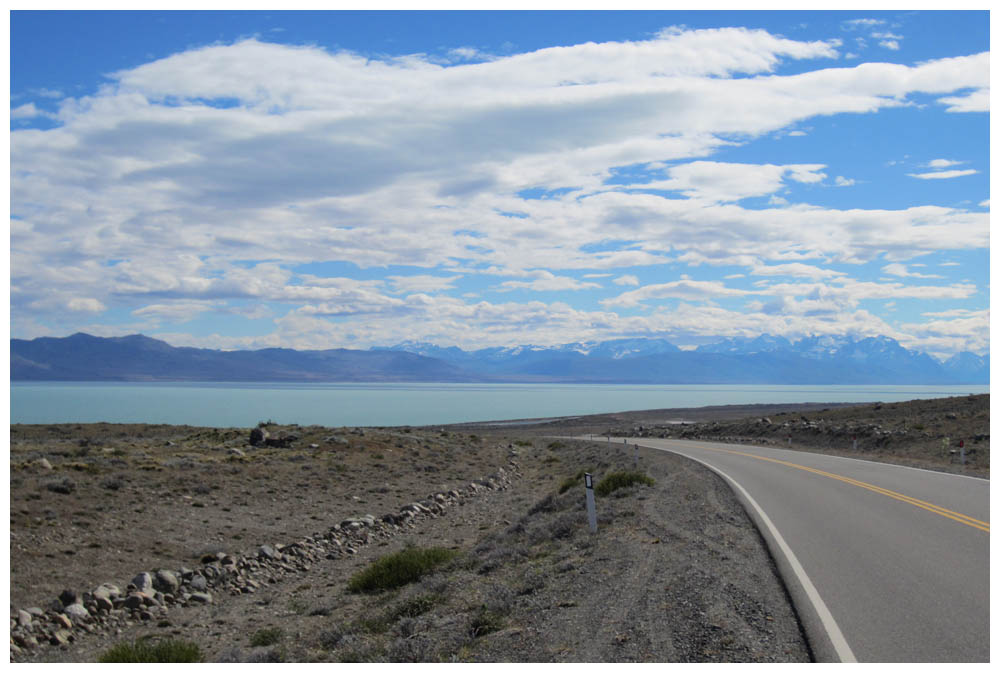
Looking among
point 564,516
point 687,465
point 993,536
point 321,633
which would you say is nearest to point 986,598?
point 993,536

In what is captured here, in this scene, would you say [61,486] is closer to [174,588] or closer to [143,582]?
[143,582]

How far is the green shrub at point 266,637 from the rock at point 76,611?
3.45 meters

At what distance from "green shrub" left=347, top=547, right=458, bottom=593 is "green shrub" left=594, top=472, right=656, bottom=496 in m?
8.42

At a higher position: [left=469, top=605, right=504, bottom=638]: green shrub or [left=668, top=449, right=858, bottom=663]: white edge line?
[left=668, top=449, right=858, bottom=663]: white edge line

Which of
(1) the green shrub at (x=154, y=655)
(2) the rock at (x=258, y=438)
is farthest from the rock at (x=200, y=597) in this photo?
(2) the rock at (x=258, y=438)

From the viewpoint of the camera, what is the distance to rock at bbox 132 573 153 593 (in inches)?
564

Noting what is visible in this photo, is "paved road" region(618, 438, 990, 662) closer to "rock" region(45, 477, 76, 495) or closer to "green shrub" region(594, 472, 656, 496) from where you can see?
"green shrub" region(594, 472, 656, 496)

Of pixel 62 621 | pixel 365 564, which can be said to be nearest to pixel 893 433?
pixel 365 564

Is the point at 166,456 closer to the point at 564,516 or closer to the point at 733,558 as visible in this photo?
the point at 564,516

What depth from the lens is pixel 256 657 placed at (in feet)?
31.7

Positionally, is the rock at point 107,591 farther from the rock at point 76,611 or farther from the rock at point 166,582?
the rock at point 166,582

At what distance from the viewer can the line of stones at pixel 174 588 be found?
12.3 metres

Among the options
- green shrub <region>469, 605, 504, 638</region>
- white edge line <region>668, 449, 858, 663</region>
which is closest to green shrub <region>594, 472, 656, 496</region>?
white edge line <region>668, 449, 858, 663</region>

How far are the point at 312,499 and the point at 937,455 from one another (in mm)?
28464
